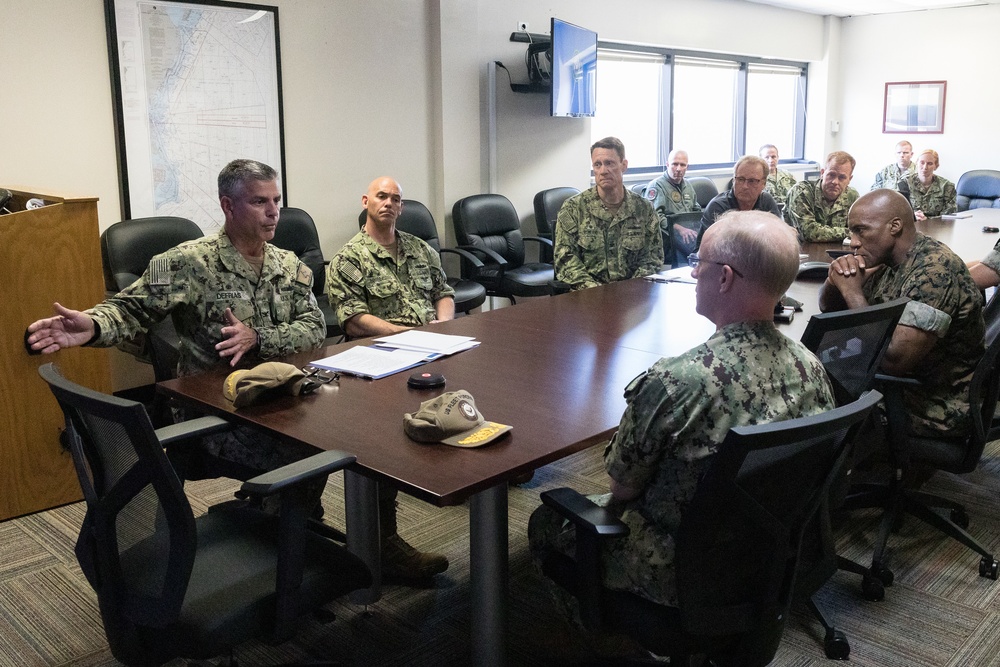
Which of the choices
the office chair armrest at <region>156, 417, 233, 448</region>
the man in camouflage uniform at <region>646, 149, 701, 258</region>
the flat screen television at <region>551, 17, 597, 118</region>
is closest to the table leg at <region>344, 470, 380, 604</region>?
the office chair armrest at <region>156, 417, 233, 448</region>

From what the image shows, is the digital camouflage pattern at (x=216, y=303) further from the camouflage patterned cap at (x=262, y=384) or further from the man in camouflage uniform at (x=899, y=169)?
the man in camouflage uniform at (x=899, y=169)

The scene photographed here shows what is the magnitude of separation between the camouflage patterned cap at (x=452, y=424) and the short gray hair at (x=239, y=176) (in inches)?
45.1

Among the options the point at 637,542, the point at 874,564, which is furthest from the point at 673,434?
the point at 874,564

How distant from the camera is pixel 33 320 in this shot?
127 inches

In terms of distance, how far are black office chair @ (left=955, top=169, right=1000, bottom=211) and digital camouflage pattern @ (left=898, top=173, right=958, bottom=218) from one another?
99 centimetres

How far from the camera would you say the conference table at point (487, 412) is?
1782mm

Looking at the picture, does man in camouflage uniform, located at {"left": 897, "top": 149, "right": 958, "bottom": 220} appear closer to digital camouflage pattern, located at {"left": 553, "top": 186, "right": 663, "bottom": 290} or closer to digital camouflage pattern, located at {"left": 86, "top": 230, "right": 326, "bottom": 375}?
digital camouflage pattern, located at {"left": 553, "top": 186, "right": 663, "bottom": 290}

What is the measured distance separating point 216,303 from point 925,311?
2187 millimetres

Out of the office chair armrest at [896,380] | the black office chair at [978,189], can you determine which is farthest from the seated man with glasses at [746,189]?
the black office chair at [978,189]

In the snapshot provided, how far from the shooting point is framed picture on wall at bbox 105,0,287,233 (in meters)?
4.33

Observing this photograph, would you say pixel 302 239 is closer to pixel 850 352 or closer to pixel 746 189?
pixel 746 189

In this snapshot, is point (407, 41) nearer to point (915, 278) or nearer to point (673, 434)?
point (915, 278)

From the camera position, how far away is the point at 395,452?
1831mm

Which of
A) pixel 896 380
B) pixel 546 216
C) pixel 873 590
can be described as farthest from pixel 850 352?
pixel 546 216
